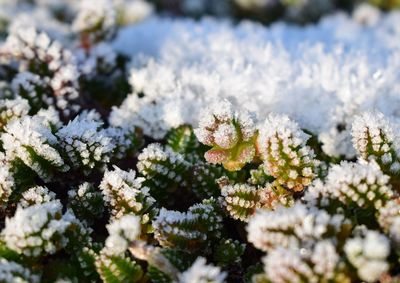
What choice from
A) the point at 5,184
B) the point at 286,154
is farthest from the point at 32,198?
the point at 286,154

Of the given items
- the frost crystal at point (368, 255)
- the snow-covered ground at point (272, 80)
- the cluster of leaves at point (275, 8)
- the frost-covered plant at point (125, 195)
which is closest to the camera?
the frost crystal at point (368, 255)

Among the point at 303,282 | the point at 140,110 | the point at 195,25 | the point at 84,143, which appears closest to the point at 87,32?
the point at 195,25

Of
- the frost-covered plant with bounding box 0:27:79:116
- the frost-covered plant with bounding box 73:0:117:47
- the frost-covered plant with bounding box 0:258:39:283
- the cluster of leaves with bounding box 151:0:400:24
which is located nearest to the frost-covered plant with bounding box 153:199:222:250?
the frost-covered plant with bounding box 0:258:39:283

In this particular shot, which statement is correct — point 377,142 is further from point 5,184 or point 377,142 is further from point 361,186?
point 5,184

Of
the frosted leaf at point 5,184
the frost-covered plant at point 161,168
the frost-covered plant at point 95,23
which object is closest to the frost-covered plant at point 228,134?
the frost-covered plant at point 161,168

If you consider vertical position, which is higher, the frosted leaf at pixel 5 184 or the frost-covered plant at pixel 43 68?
the frost-covered plant at pixel 43 68

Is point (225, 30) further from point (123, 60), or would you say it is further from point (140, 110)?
point (140, 110)

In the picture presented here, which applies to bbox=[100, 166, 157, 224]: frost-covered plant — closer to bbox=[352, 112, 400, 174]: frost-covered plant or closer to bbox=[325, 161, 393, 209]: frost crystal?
bbox=[325, 161, 393, 209]: frost crystal

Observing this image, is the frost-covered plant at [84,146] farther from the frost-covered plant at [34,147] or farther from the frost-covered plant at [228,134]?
the frost-covered plant at [228,134]

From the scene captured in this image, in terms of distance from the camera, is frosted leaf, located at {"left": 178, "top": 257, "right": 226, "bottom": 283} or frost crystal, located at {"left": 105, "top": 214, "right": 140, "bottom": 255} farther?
frost crystal, located at {"left": 105, "top": 214, "right": 140, "bottom": 255}
